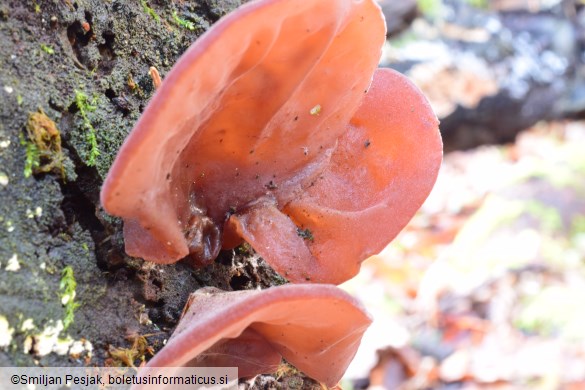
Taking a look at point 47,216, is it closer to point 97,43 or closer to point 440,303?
point 97,43

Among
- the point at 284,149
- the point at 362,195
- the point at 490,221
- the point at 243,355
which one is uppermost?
the point at 284,149

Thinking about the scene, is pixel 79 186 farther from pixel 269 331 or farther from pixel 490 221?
pixel 490 221

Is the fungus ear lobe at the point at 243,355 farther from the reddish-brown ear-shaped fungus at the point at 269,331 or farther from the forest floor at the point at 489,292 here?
the forest floor at the point at 489,292

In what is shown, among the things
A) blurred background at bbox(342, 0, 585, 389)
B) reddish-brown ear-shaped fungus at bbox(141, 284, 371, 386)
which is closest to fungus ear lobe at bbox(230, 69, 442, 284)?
reddish-brown ear-shaped fungus at bbox(141, 284, 371, 386)

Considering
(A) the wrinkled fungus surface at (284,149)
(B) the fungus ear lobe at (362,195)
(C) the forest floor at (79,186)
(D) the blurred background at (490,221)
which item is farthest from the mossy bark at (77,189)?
(D) the blurred background at (490,221)

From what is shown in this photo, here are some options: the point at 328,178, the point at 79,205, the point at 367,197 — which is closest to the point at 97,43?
the point at 79,205

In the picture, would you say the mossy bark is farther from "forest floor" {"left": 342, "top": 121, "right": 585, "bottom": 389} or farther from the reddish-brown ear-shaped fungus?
"forest floor" {"left": 342, "top": 121, "right": 585, "bottom": 389}

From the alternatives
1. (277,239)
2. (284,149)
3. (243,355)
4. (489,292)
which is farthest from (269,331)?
(489,292)
